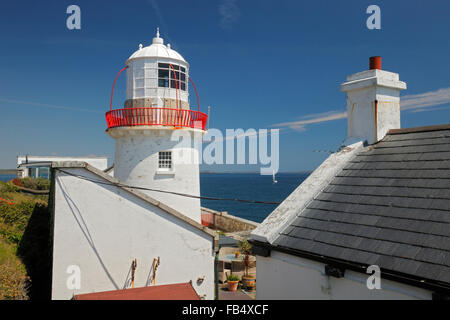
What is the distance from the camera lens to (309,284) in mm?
5141

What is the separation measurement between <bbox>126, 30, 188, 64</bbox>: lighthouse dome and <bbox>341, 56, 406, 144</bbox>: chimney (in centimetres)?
737

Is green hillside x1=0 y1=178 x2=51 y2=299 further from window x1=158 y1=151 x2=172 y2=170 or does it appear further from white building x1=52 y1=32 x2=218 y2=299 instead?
window x1=158 y1=151 x2=172 y2=170

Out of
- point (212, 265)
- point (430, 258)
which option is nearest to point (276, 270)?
point (430, 258)

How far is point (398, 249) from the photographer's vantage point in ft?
14.3

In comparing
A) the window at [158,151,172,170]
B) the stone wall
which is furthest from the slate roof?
the stone wall

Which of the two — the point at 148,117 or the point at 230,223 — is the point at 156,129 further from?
the point at 230,223

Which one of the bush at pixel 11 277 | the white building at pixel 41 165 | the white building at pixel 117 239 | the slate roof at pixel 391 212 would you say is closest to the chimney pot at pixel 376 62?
the slate roof at pixel 391 212

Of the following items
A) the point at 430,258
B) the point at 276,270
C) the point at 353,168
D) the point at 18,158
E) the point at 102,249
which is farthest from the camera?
the point at 18,158

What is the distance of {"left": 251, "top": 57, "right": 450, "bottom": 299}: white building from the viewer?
420cm

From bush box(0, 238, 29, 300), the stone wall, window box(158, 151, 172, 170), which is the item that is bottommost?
the stone wall

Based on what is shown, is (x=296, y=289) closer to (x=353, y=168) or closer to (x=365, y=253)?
(x=365, y=253)
